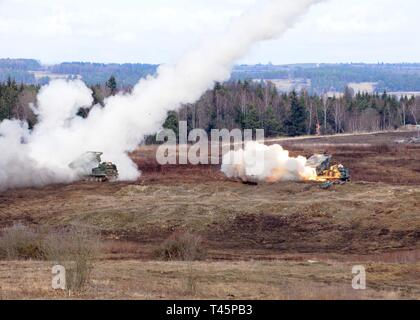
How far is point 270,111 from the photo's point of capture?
115 meters

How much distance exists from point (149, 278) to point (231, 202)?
904 inches

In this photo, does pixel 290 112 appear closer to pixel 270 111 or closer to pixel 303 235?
pixel 270 111

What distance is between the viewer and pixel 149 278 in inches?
1212

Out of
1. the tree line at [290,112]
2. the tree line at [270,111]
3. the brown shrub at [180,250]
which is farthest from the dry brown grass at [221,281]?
the tree line at [290,112]

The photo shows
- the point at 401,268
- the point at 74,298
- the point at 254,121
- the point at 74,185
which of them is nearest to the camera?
the point at 74,298

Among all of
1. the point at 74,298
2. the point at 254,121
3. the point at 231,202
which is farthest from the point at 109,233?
the point at 254,121

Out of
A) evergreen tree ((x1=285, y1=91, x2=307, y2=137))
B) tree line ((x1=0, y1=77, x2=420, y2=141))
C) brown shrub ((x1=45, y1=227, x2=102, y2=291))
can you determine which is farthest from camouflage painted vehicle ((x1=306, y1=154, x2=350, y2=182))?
evergreen tree ((x1=285, y1=91, x2=307, y2=137))

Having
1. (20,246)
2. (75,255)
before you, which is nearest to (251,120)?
(20,246)

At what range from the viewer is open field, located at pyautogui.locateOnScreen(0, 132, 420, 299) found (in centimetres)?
2859

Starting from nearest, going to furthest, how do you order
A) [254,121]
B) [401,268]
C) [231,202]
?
1. [401,268]
2. [231,202]
3. [254,121]

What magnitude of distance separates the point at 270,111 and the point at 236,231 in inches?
2694

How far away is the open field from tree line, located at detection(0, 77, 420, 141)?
29.0 metres

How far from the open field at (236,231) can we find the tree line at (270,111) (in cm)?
2900

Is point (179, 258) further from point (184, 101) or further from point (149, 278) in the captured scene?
point (184, 101)
